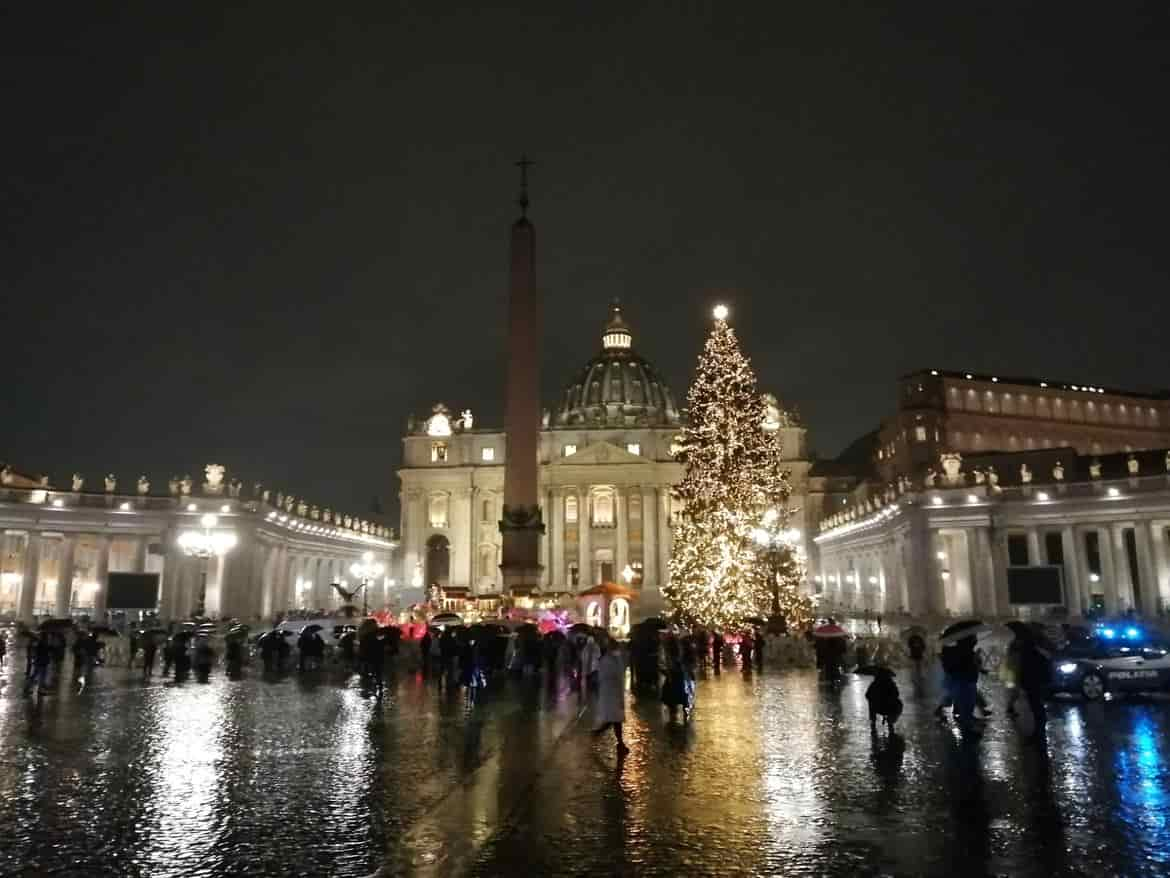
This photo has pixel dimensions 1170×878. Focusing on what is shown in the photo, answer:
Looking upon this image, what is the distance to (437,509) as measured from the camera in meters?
101

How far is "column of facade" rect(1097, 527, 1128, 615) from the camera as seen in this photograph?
165ft

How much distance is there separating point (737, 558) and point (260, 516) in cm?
4007

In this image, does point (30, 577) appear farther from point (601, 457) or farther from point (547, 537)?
point (601, 457)

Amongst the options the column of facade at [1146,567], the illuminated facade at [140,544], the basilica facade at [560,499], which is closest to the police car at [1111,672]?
the column of facade at [1146,567]

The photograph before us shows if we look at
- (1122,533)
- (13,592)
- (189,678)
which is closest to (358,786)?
(189,678)

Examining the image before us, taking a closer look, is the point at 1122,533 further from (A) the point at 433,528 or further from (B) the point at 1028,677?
(A) the point at 433,528

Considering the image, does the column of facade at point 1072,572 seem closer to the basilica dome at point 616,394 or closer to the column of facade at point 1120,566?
the column of facade at point 1120,566

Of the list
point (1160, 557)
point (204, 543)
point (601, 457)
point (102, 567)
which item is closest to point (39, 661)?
point (204, 543)

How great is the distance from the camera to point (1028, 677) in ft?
39.2

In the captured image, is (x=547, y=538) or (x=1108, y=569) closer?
(x=1108, y=569)

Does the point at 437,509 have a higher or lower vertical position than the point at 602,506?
higher

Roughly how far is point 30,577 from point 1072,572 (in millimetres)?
61431

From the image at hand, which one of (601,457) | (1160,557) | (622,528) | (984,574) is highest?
(601,457)

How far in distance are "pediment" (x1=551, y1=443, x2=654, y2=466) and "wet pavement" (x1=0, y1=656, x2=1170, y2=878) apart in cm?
7986
